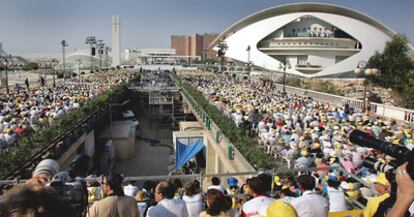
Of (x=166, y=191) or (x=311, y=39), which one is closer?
(x=166, y=191)

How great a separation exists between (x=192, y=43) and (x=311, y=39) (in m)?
106

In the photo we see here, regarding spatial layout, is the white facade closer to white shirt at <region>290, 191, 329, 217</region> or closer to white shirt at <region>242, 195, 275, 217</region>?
white shirt at <region>242, 195, 275, 217</region>

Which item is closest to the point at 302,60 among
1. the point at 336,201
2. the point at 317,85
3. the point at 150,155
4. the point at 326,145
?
the point at 317,85

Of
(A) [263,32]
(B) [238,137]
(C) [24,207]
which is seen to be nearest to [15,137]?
(B) [238,137]

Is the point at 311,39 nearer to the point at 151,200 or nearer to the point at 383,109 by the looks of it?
the point at 383,109

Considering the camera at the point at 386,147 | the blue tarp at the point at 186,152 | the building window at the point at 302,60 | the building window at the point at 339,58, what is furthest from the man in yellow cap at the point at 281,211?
the building window at the point at 339,58

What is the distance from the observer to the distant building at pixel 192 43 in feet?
522

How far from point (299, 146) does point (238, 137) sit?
2.01 m

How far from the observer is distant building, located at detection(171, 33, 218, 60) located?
15900 centimetres

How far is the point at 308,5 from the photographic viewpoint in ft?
254

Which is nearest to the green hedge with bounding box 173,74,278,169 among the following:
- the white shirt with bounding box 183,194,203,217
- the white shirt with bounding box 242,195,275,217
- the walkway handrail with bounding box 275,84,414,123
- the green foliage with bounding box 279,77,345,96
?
the white shirt with bounding box 183,194,203,217

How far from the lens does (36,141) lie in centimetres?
1055

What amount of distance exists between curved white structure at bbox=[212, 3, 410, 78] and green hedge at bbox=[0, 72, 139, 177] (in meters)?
55.0

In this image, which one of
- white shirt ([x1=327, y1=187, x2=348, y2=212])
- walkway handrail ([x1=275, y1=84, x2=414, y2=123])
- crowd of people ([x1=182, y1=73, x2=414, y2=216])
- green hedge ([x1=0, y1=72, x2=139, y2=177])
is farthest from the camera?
walkway handrail ([x1=275, y1=84, x2=414, y2=123])
